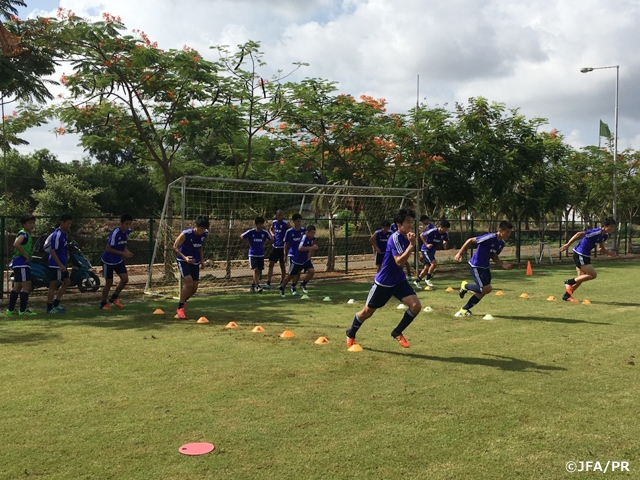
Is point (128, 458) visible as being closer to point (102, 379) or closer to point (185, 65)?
point (102, 379)

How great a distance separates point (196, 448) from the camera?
4059mm

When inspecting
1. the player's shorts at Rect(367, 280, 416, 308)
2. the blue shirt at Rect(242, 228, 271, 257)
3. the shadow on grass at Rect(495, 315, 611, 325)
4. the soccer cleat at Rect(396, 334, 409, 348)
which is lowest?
the soccer cleat at Rect(396, 334, 409, 348)

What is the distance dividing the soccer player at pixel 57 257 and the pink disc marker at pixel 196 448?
677 cm

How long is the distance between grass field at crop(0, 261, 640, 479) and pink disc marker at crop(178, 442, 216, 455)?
0.22ft

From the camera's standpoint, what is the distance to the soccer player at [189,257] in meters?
9.62

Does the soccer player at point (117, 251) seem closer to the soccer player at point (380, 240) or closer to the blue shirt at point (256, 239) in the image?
the blue shirt at point (256, 239)

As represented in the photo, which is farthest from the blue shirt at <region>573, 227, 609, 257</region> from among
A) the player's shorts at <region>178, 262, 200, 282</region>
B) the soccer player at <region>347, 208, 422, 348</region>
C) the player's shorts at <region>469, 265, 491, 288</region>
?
the player's shorts at <region>178, 262, 200, 282</region>

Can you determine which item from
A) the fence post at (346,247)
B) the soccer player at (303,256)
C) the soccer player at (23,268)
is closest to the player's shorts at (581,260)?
the soccer player at (303,256)

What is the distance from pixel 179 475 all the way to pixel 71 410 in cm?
173

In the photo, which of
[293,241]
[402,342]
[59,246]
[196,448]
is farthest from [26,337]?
[293,241]

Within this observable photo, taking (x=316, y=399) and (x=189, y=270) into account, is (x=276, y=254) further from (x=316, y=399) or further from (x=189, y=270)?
(x=316, y=399)

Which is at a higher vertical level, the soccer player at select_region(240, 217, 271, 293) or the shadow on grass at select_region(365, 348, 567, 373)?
the soccer player at select_region(240, 217, 271, 293)

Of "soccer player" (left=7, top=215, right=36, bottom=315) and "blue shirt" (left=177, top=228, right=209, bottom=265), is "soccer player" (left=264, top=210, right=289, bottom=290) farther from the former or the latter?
"soccer player" (left=7, top=215, right=36, bottom=315)

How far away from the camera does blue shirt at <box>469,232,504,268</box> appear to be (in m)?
9.88
